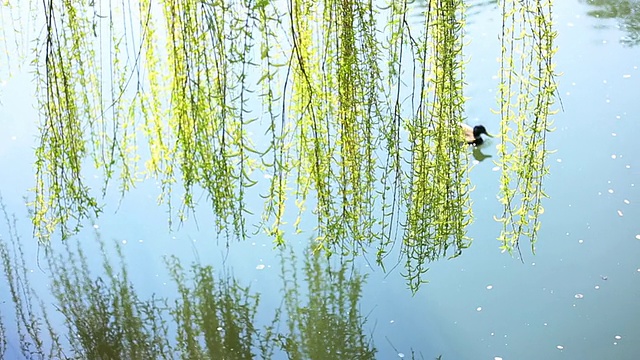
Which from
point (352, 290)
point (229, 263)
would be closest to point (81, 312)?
point (229, 263)

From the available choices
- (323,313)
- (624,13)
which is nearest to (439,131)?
(323,313)

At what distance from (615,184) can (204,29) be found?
1.84 m

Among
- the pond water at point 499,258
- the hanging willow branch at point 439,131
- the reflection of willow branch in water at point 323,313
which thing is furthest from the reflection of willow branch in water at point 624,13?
the hanging willow branch at point 439,131

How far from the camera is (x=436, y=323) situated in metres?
2.19

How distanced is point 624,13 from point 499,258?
1.89 meters

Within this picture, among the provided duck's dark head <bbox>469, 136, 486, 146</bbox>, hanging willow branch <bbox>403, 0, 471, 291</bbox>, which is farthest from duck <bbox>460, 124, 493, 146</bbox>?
hanging willow branch <bbox>403, 0, 471, 291</bbox>

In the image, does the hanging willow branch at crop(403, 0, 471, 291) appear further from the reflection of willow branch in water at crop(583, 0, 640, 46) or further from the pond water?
the reflection of willow branch in water at crop(583, 0, 640, 46)

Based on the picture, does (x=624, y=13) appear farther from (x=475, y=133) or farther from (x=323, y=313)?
(x=323, y=313)

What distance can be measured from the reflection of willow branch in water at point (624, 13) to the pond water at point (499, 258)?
12.8 inches

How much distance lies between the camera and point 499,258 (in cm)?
241

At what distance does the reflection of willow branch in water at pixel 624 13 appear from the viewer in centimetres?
352

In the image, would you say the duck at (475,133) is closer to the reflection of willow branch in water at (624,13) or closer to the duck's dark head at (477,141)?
the duck's dark head at (477,141)

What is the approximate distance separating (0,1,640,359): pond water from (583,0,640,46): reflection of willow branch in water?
0.33m

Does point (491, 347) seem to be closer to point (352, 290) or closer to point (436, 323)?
point (436, 323)
